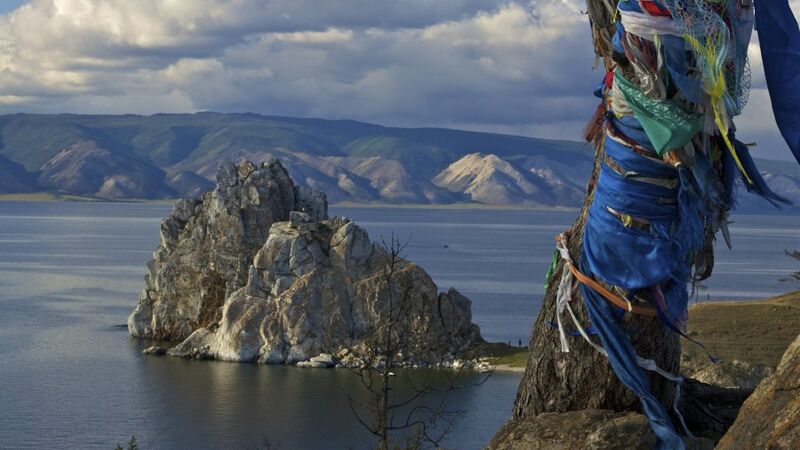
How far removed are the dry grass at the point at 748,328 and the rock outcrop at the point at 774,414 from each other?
43024 mm

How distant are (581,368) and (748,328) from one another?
49.1 m

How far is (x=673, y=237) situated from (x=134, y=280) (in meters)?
129

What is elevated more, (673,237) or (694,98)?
(694,98)

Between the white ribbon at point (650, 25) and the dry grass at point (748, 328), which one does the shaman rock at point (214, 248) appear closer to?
the dry grass at point (748, 328)

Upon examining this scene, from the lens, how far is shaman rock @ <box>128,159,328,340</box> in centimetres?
8956

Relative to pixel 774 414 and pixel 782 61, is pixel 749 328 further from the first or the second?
pixel 774 414

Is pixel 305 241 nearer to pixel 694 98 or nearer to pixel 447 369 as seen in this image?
pixel 447 369

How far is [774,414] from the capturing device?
30.4ft

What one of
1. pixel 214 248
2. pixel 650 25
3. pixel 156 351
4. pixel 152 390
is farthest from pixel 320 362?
pixel 650 25

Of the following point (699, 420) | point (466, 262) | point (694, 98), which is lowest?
point (466, 262)

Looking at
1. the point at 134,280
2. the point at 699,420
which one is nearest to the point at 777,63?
the point at 699,420

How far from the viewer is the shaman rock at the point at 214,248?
8956 cm

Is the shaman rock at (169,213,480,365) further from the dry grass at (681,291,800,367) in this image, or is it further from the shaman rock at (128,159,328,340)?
the dry grass at (681,291,800,367)

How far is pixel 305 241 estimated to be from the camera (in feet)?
269
